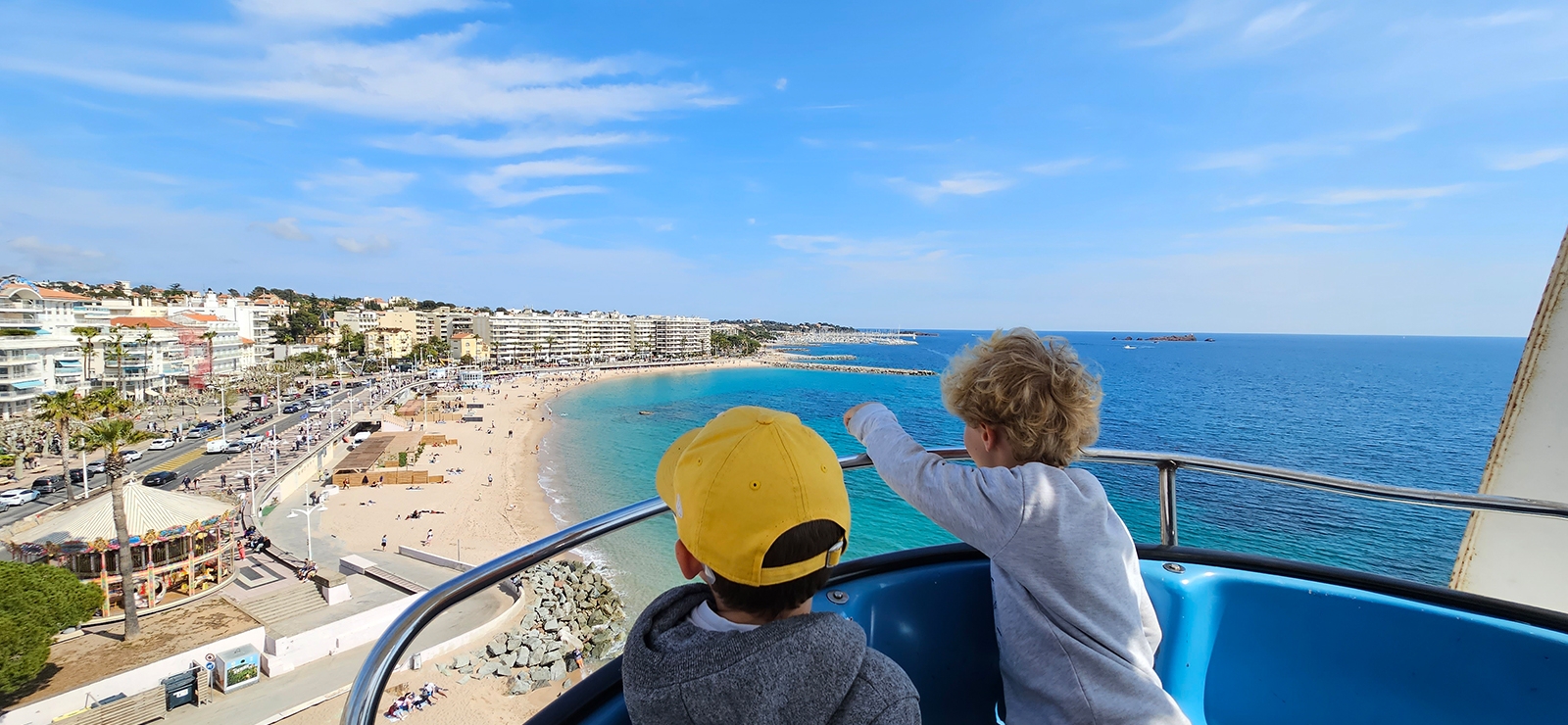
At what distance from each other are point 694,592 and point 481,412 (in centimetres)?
4898

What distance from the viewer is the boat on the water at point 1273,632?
1.33 meters

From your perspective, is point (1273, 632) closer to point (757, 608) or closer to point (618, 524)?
point (757, 608)

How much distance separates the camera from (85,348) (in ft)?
104

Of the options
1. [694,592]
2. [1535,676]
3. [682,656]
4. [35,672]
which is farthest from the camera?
[35,672]

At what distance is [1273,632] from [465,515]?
22.8 meters

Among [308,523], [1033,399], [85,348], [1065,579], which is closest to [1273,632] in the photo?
[1065,579]

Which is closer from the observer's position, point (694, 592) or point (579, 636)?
point (694, 592)

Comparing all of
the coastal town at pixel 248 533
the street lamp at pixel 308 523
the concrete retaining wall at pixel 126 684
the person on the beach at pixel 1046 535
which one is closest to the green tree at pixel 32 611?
the coastal town at pixel 248 533

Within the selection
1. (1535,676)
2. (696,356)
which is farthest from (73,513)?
(696,356)

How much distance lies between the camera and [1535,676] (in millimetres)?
1292

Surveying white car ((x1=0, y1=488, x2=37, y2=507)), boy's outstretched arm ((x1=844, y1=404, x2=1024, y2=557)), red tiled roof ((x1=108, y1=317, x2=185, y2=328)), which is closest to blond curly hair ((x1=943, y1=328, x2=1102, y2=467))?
boy's outstretched arm ((x1=844, y1=404, x2=1024, y2=557))

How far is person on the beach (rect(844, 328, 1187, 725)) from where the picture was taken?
109cm

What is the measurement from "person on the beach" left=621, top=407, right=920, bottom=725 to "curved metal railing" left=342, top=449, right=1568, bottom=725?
0.31m

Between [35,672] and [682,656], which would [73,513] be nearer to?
[35,672]
